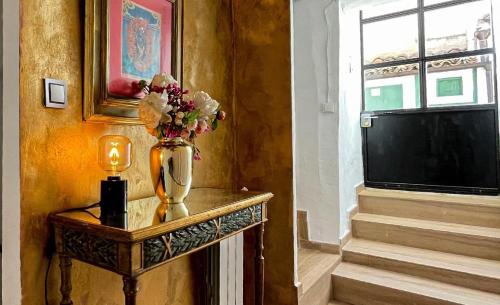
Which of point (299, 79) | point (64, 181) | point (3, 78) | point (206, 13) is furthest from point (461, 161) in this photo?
point (3, 78)

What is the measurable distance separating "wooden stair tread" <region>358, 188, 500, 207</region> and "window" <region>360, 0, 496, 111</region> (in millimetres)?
912

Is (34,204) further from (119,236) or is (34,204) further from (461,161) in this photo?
(461,161)

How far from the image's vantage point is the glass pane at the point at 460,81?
9.75 ft

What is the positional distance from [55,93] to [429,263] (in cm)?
254

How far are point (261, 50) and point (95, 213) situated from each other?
4.47ft

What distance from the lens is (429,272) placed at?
88.2 inches

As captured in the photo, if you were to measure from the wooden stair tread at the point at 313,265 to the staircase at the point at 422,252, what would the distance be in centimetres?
8

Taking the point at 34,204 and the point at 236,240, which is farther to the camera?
the point at 236,240

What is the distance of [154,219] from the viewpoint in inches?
39.4

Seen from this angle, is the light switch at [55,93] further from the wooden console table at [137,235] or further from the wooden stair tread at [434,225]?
the wooden stair tread at [434,225]

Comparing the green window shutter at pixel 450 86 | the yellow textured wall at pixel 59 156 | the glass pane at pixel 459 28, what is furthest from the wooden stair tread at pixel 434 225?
the yellow textured wall at pixel 59 156

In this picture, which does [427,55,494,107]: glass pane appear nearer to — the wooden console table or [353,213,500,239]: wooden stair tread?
[353,213,500,239]: wooden stair tread

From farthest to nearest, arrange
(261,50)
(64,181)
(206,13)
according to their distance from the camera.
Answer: (261,50) < (206,13) < (64,181)

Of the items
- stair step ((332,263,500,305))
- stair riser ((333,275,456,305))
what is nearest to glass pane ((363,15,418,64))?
stair step ((332,263,500,305))
